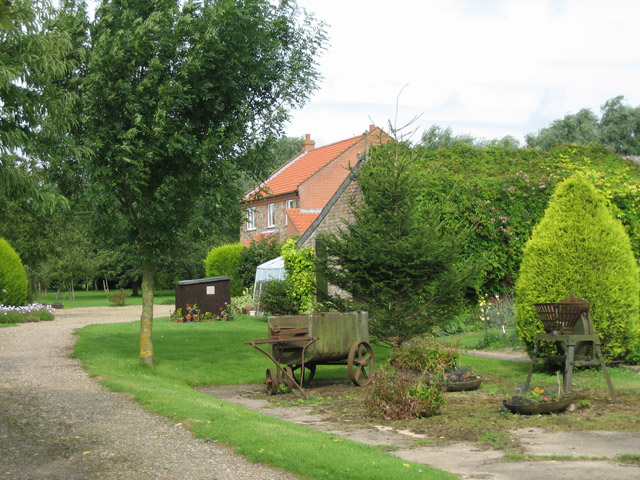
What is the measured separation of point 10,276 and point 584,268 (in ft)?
77.5

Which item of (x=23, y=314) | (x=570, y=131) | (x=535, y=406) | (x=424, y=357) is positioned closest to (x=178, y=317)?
(x=23, y=314)

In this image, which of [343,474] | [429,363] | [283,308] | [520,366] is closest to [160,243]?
[429,363]

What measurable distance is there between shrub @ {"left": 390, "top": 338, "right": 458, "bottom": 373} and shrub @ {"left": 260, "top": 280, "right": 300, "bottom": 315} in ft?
38.8

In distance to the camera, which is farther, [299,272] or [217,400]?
[299,272]

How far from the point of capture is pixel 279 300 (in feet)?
75.7

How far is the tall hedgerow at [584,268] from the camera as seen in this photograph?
11.4m

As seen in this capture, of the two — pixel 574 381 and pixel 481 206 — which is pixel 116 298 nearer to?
pixel 481 206

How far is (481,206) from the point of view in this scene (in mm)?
17812

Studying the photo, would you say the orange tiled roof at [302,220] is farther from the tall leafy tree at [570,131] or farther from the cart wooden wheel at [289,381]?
the tall leafy tree at [570,131]

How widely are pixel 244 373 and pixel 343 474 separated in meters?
7.74

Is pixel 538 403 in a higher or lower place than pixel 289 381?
higher

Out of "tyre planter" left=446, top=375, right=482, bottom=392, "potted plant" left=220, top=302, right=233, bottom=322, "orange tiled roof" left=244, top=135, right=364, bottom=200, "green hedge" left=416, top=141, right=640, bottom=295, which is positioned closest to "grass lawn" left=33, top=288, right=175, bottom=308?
"orange tiled roof" left=244, top=135, right=364, bottom=200

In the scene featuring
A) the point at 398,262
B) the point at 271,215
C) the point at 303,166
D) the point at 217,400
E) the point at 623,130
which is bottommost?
the point at 217,400

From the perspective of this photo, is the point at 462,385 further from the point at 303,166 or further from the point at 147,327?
the point at 303,166
